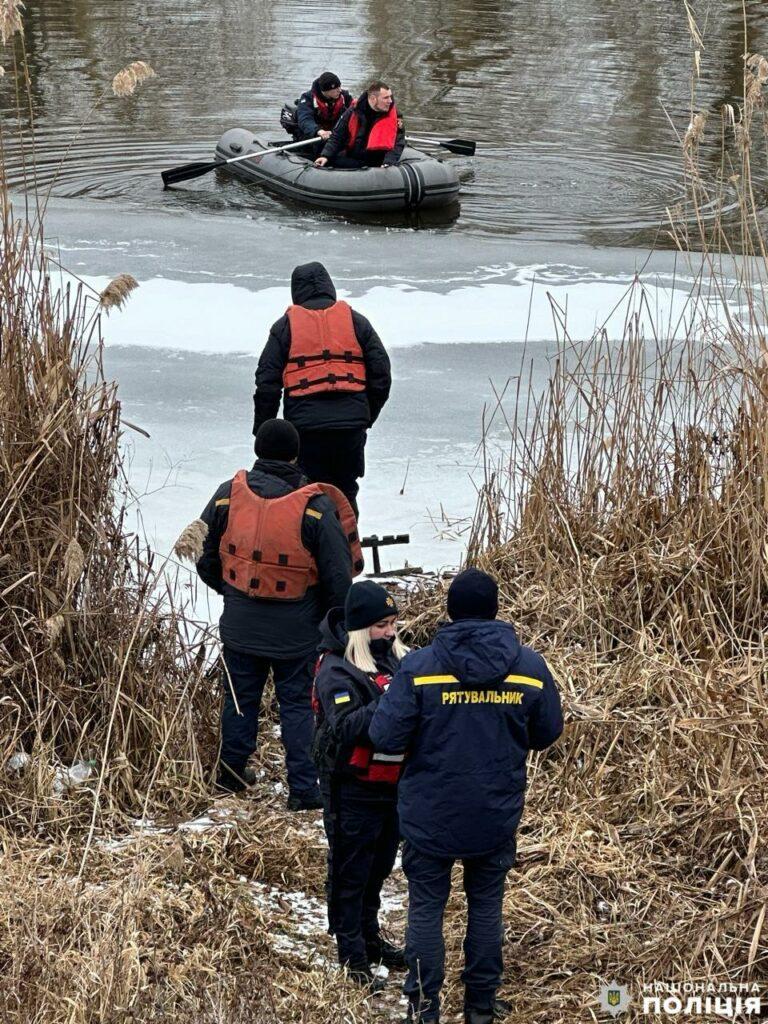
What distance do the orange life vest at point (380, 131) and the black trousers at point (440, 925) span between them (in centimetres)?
1087

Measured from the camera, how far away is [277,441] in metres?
4.83

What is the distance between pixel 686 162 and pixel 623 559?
153cm

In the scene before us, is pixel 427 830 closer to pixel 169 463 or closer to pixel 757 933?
pixel 757 933

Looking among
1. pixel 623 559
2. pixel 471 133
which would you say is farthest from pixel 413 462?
pixel 471 133

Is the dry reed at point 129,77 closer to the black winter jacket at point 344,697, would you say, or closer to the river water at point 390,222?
the river water at point 390,222

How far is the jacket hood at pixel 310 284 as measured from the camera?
Result: 6141 millimetres

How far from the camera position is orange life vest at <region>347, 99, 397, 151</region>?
13.6m

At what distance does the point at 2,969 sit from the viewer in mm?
3625

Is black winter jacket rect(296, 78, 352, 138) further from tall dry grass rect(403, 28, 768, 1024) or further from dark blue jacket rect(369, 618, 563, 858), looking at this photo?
dark blue jacket rect(369, 618, 563, 858)

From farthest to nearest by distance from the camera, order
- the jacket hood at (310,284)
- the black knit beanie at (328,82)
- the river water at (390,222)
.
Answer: the black knit beanie at (328,82) < the river water at (390,222) < the jacket hood at (310,284)

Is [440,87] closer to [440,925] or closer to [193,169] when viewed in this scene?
[193,169]

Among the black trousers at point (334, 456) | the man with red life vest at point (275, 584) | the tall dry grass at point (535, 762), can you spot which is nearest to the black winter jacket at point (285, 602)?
the man with red life vest at point (275, 584)

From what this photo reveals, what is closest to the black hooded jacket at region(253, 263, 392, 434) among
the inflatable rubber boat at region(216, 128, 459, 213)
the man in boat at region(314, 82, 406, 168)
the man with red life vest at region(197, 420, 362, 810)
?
the man with red life vest at region(197, 420, 362, 810)

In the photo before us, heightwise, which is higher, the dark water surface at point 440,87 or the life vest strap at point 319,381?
the dark water surface at point 440,87
